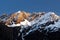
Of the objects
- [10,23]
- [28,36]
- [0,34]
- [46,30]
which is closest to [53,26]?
[46,30]

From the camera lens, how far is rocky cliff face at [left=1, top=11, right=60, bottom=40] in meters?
71.8

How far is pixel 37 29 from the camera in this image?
2945 inches

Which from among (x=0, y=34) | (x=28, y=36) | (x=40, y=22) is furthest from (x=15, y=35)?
(x=0, y=34)

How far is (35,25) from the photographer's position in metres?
77.0

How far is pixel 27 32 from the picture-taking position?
77.3 metres

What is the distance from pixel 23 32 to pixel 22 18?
4.47m

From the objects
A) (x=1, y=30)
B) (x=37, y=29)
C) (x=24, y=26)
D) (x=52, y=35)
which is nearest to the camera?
(x=1, y=30)

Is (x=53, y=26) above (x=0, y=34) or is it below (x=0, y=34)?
above

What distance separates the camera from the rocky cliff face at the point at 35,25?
71769 mm

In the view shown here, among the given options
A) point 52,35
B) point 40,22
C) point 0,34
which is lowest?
point 0,34

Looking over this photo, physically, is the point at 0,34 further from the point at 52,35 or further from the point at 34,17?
the point at 34,17

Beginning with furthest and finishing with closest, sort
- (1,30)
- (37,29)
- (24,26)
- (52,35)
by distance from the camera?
(24,26) < (37,29) < (52,35) < (1,30)

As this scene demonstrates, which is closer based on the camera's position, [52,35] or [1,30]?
[1,30]

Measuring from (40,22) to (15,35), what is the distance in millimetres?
8558
